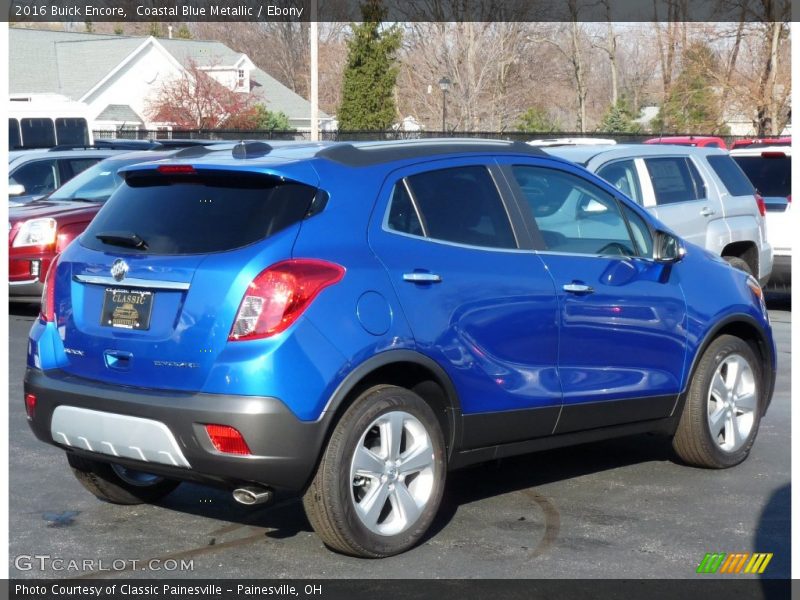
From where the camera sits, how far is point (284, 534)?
5.75m

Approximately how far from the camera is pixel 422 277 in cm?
544

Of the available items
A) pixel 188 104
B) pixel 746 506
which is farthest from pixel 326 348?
pixel 188 104

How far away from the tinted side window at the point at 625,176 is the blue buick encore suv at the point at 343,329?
442cm

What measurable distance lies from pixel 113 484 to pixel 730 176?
8098mm

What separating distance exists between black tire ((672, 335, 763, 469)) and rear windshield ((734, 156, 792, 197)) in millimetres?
8781

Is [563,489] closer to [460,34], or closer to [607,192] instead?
[607,192]

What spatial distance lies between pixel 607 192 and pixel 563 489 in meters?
1.66

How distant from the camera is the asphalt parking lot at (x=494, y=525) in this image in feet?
17.3

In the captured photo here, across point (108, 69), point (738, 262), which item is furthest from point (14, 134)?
point (108, 69)

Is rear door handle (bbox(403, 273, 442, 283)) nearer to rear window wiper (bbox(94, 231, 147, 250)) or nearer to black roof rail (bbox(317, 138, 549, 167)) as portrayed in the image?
black roof rail (bbox(317, 138, 549, 167))

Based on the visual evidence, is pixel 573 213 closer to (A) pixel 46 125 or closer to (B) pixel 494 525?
(B) pixel 494 525

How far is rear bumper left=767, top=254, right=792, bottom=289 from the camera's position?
47.8 feet

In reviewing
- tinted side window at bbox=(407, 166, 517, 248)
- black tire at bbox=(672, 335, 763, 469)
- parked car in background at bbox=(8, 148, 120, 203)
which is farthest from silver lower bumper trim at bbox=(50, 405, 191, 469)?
parked car in background at bbox=(8, 148, 120, 203)
